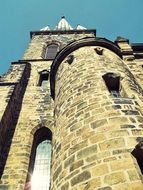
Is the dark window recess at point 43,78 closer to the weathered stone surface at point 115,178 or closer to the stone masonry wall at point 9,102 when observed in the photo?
the stone masonry wall at point 9,102

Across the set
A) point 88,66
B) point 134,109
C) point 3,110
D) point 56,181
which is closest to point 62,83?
point 88,66

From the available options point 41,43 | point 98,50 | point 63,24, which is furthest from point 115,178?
point 63,24

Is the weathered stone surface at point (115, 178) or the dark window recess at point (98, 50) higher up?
the dark window recess at point (98, 50)

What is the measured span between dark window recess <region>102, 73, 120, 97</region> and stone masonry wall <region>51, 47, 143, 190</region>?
15cm

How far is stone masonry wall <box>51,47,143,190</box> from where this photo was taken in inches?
196

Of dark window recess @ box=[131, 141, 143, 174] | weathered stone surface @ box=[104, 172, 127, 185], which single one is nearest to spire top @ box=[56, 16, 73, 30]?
dark window recess @ box=[131, 141, 143, 174]

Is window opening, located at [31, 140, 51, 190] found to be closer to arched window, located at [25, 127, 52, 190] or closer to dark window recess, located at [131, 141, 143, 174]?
arched window, located at [25, 127, 52, 190]

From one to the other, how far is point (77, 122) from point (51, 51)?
1363cm

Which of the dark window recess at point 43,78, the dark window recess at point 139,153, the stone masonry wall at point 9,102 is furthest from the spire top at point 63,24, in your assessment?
the dark window recess at point 139,153

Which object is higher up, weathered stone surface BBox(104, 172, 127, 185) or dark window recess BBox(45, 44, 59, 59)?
dark window recess BBox(45, 44, 59, 59)

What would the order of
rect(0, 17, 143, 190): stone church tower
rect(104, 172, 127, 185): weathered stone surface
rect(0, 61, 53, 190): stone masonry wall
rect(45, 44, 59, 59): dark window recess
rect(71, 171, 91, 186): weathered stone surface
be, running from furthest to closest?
rect(45, 44, 59, 59): dark window recess, rect(0, 61, 53, 190): stone masonry wall, rect(0, 17, 143, 190): stone church tower, rect(71, 171, 91, 186): weathered stone surface, rect(104, 172, 127, 185): weathered stone surface

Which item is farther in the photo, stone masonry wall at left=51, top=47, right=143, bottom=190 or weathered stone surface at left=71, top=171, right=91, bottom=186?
weathered stone surface at left=71, top=171, right=91, bottom=186

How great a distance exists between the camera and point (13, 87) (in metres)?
11.5

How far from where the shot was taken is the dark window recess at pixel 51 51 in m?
18.9
